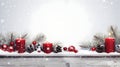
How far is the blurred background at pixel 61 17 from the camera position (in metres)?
2.90

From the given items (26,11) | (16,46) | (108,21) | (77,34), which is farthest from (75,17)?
(16,46)

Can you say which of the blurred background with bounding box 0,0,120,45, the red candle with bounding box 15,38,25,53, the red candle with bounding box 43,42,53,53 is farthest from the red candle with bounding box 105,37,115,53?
the red candle with bounding box 15,38,25,53

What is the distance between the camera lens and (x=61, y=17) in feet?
9.57

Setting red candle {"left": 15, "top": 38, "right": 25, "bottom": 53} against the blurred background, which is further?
the blurred background

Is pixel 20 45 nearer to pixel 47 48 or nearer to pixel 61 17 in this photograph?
pixel 47 48

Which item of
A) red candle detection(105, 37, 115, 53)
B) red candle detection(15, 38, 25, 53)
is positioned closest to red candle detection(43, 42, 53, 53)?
red candle detection(15, 38, 25, 53)

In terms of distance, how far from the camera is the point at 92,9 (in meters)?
2.94

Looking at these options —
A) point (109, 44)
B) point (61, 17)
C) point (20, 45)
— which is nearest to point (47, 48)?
point (20, 45)

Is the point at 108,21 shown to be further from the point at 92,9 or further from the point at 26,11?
the point at 26,11

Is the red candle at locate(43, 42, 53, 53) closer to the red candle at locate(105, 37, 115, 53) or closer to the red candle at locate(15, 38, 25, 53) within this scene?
the red candle at locate(15, 38, 25, 53)

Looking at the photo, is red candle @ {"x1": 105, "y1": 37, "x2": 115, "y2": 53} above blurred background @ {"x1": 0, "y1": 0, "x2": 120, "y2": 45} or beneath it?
beneath

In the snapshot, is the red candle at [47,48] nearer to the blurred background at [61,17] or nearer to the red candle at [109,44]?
the blurred background at [61,17]

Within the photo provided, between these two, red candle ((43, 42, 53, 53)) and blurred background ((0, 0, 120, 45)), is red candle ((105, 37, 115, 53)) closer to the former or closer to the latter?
blurred background ((0, 0, 120, 45))

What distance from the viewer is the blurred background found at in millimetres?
2904
